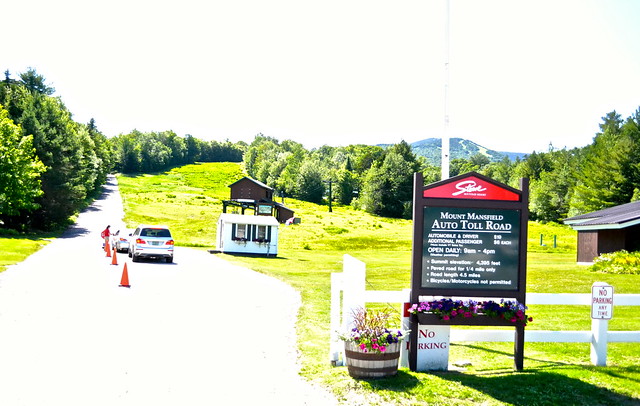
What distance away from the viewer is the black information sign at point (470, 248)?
27.7 ft

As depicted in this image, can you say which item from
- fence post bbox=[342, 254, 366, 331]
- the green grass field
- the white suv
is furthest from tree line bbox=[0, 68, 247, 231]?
fence post bbox=[342, 254, 366, 331]

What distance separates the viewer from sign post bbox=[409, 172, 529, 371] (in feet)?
27.6

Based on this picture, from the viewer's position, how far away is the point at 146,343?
10234mm

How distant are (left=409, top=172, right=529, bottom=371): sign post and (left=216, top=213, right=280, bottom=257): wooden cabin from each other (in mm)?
35467

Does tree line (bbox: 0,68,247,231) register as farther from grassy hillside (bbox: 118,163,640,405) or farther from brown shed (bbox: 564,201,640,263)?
brown shed (bbox: 564,201,640,263)

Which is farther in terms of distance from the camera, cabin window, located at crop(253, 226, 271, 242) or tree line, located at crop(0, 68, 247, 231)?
tree line, located at crop(0, 68, 247, 231)

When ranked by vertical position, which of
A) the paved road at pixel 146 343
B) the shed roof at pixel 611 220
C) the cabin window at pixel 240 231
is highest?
the shed roof at pixel 611 220

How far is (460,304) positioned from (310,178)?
115m

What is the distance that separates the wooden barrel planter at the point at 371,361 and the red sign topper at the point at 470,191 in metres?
2.15

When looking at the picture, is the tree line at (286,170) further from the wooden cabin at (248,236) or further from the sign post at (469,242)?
the sign post at (469,242)

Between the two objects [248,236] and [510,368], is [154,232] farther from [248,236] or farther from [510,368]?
[510,368]

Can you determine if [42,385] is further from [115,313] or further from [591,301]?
[591,301]

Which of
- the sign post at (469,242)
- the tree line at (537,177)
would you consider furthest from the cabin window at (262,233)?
the sign post at (469,242)

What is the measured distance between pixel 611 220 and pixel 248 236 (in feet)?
77.3
